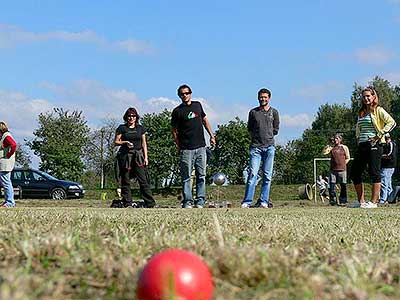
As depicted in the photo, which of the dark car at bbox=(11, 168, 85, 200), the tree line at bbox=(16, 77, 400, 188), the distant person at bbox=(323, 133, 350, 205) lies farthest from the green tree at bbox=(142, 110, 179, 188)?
the distant person at bbox=(323, 133, 350, 205)

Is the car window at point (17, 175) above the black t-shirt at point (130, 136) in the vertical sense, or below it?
below

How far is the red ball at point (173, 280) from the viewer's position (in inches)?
70.4

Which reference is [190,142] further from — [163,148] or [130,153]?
[163,148]

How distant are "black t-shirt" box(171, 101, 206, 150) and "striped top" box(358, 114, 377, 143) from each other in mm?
2669

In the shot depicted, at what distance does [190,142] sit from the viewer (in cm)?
1143

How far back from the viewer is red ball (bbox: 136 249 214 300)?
179cm

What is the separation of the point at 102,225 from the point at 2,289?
2.97 metres

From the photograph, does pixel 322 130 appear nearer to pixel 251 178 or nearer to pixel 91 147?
pixel 91 147

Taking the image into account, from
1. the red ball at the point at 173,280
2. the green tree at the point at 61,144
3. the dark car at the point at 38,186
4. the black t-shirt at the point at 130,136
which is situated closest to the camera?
the red ball at the point at 173,280

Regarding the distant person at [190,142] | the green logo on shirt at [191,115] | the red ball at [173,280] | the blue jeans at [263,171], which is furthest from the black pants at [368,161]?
the red ball at [173,280]

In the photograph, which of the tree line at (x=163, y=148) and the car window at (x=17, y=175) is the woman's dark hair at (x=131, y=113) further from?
the tree line at (x=163, y=148)

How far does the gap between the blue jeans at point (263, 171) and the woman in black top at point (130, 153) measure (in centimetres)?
201

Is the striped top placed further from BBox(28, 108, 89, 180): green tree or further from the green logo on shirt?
BBox(28, 108, 89, 180): green tree

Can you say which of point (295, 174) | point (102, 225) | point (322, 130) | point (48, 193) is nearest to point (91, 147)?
point (295, 174)
